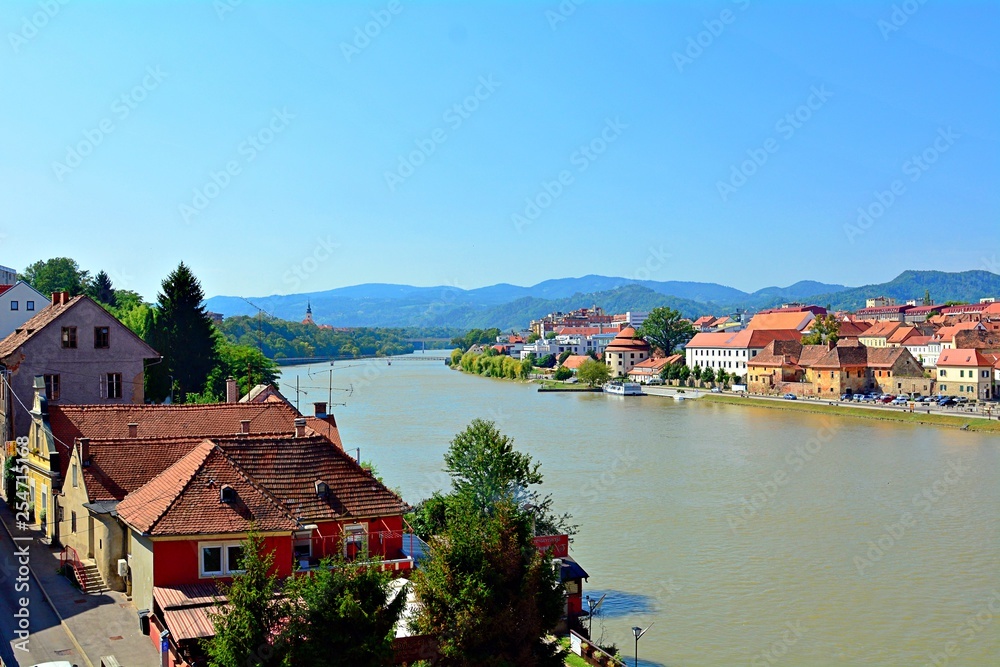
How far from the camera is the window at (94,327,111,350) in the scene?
60.5 feet

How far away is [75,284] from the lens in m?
42.4

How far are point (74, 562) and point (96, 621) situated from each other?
1886 millimetres

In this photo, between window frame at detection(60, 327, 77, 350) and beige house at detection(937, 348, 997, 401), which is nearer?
window frame at detection(60, 327, 77, 350)

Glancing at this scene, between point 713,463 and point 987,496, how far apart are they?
7765 mm

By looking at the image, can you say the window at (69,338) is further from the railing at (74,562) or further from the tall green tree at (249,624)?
the tall green tree at (249,624)

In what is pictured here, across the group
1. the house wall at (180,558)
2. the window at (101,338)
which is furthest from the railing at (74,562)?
the window at (101,338)

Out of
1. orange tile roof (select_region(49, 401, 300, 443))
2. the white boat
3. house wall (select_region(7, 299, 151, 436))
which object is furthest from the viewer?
the white boat

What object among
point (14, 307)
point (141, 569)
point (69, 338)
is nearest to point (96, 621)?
point (141, 569)

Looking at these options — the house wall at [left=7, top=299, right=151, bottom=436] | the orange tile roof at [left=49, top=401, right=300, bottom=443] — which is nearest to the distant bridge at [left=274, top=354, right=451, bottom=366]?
the house wall at [left=7, top=299, right=151, bottom=436]

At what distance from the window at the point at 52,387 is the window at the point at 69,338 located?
634mm

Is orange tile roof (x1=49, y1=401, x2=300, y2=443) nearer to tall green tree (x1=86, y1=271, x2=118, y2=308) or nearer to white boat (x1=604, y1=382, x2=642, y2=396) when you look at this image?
tall green tree (x1=86, y1=271, x2=118, y2=308)

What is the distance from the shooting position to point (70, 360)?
18.0 meters

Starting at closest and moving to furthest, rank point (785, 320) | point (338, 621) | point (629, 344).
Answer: point (338, 621)
point (785, 320)
point (629, 344)

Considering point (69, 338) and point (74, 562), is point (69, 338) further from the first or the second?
point (74, 562)
